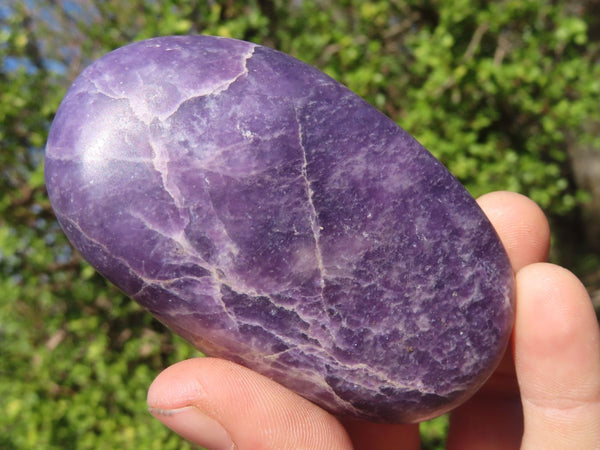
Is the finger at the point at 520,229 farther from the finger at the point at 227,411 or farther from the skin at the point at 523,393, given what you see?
the finger at the point at 227,411

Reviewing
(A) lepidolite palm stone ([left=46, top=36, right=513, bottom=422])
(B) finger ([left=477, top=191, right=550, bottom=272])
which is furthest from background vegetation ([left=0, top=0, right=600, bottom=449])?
(A) lepidolite palm stone ([left=46, top=36, right=513, bottom=422])

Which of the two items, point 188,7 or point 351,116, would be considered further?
point 188,7

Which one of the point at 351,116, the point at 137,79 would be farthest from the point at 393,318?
the point at 137,79

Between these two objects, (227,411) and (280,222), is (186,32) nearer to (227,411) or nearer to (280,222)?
(280,222)

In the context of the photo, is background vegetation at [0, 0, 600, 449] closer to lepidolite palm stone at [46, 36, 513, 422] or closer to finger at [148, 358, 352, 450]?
lepidolite palm stone at [46, 36, 513, 422]

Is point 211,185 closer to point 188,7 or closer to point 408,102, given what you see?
point 188,7

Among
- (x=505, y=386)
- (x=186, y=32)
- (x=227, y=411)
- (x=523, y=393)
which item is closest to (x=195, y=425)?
(x=227, y=411)
